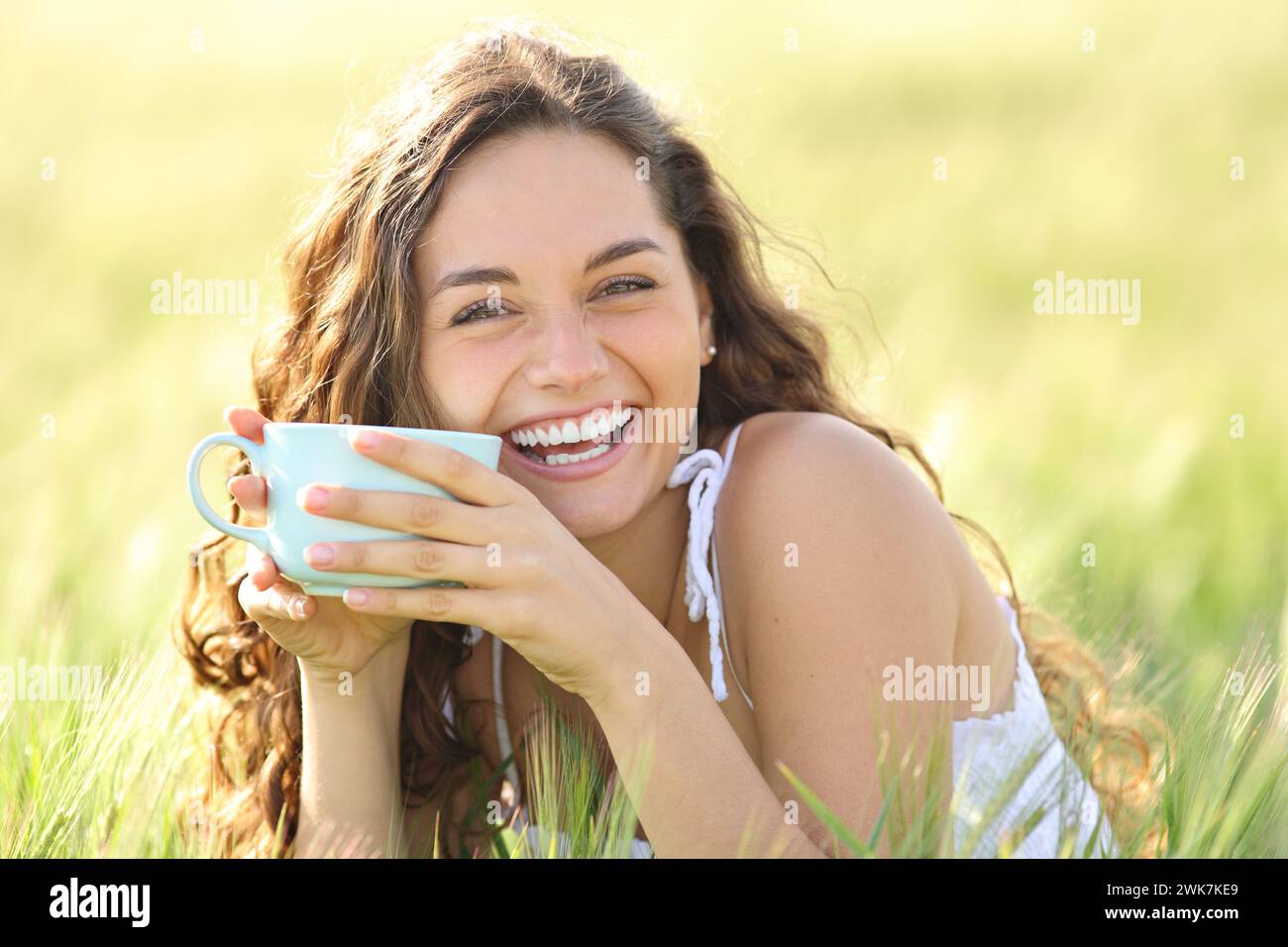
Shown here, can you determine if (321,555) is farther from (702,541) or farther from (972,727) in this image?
(972,727)

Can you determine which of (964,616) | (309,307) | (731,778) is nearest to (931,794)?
(731,778)

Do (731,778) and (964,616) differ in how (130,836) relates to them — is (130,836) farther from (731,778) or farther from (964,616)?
(964,616)

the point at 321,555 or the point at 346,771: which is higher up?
the point at 321,555

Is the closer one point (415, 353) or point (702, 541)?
point (415, 353)

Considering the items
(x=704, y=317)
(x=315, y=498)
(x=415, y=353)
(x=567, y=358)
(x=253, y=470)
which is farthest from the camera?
(x=704, y=317)

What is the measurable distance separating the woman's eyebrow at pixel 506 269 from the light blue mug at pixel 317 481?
400 mm

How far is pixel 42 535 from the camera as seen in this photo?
10.9ft

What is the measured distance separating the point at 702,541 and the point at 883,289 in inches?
189

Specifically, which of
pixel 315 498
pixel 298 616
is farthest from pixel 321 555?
pixel 298 616

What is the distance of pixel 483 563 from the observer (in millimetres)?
1551

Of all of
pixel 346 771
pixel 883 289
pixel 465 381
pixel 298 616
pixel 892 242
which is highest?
pixel 892 242

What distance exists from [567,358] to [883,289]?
506 centimetres

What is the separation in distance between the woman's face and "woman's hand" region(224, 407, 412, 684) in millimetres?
313

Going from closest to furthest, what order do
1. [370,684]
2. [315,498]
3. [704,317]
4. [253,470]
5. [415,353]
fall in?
[315,498], [253,470], [415,353], [370,684], [704,317]
